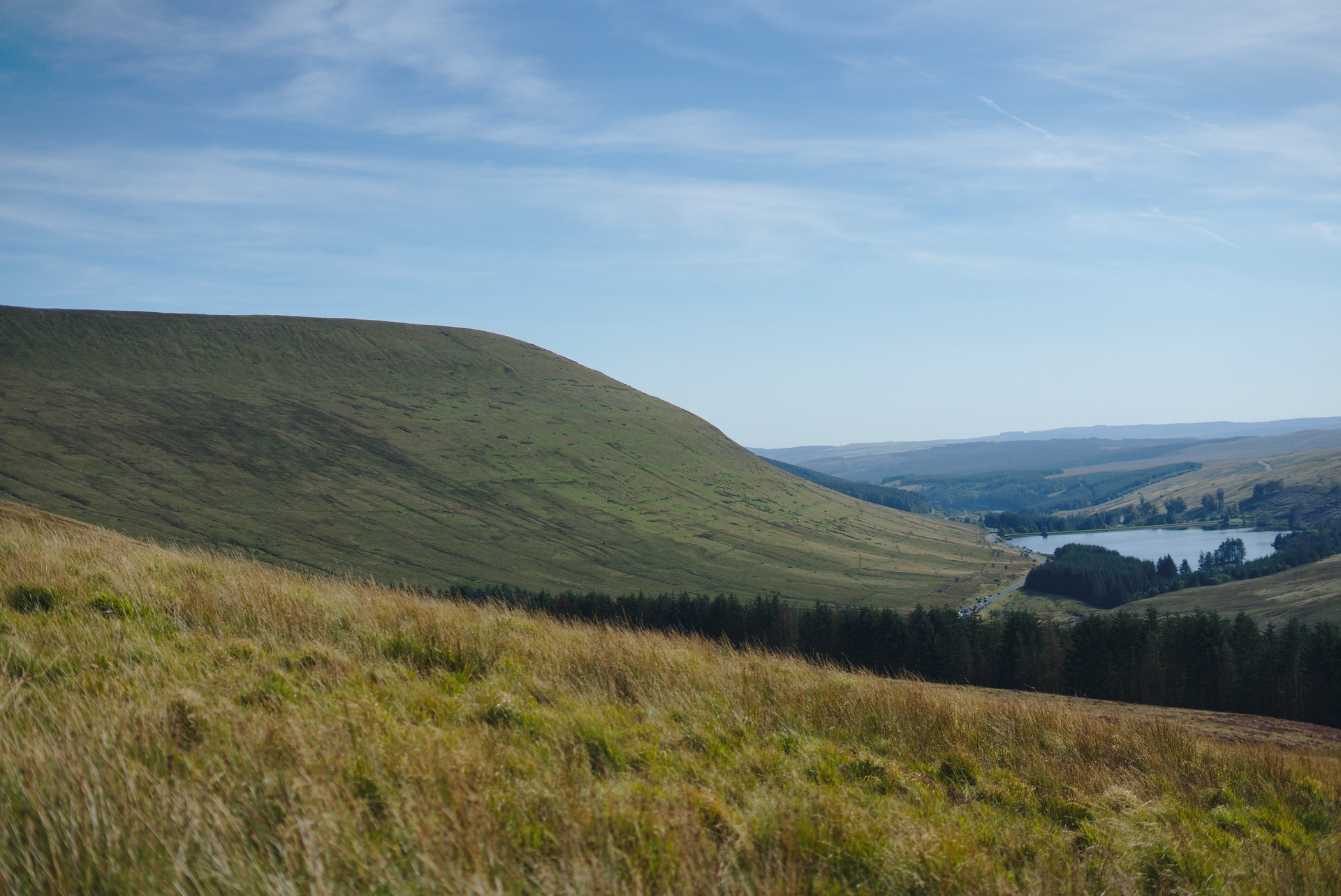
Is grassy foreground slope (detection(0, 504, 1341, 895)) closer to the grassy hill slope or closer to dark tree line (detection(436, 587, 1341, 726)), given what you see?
dark tree line (detection(436, 587, 1341, 726))

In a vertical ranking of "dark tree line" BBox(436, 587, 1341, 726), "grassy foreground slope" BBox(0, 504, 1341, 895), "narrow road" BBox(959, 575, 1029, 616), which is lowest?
"narrow road" BBox(959, 575, 1029, 616)

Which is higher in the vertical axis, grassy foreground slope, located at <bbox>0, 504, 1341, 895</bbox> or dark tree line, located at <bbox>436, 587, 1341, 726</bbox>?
grassy foreground slope, located at <bbox>0, 504, 1341, 895</bbox>

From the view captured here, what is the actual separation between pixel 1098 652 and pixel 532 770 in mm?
76003

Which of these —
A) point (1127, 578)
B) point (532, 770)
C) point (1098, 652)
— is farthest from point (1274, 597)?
point (532, 770)

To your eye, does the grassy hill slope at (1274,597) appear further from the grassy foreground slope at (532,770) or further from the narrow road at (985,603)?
the grassy foreground slope at (532,770)

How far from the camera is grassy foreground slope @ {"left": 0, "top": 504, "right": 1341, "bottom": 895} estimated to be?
3.76 metres

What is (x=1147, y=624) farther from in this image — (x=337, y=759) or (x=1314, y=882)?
(x=337, y=759)

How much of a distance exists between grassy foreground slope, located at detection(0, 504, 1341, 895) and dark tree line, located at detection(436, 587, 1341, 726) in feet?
156

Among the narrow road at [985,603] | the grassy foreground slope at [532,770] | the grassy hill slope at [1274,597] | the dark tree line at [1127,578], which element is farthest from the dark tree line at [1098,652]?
the dark tree line at [1127,578]

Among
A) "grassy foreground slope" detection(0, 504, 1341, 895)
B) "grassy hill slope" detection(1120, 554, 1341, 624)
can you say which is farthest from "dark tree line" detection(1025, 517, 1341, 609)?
"grassy foreground slope" detection(0, 504, 1341, 895)

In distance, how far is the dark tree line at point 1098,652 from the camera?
200 feet

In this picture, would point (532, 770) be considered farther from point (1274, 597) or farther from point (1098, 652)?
point (1274, 597)

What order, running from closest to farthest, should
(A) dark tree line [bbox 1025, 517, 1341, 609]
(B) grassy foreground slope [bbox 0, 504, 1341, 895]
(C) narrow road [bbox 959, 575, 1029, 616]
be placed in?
(B) grassy foreground slope [bbox 0, 504, 1341, 895] < (C) narrow road [bbox 959, 575, 1029, 616] < (A) dark tree line [bbox 1025, 517, 1341, 609]

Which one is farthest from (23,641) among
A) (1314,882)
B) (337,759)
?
(1314,882)
